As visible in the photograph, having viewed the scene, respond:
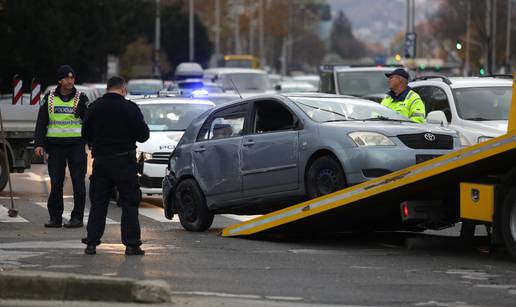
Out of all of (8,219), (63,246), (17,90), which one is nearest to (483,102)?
(8,219)

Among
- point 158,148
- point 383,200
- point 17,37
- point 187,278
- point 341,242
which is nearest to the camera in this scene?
point 187,278

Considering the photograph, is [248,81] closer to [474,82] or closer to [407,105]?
[474,82]

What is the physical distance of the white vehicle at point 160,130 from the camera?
1802cm

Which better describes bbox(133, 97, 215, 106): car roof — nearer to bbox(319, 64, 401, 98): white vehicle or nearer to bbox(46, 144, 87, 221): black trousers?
bbox(46, 144, 87, 221): black trousers

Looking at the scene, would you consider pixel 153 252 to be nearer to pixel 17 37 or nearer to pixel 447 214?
pixel 447 214

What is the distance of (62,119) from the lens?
14461mm

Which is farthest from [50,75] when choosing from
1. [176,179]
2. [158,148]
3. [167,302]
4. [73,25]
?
[167,302]

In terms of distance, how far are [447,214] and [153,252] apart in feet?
9.48

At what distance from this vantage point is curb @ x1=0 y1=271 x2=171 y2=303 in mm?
8430

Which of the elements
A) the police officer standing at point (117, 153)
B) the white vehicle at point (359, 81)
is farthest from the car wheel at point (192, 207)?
the white vehicle at point (359, 81)

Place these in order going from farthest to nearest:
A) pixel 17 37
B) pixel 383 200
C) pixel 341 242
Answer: pixel 17 37 → pixel 341 242 → pixel 383 200

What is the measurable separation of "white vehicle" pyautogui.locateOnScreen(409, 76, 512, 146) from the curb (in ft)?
29.1

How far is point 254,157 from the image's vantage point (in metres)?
13.5

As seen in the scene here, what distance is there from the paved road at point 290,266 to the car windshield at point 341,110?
4.30ft
